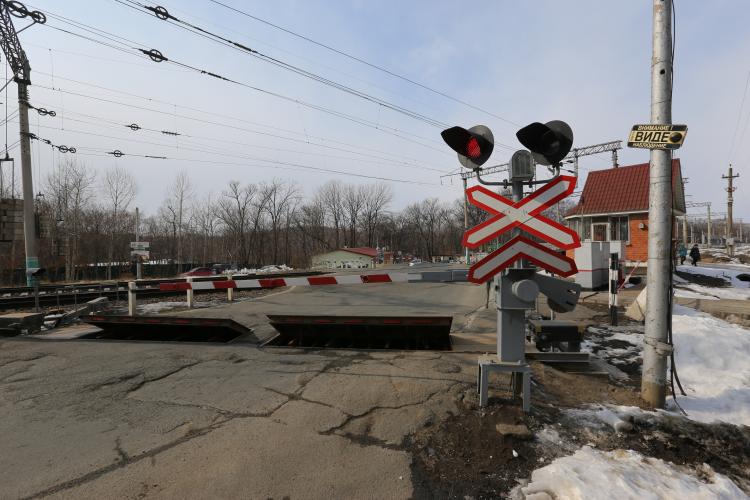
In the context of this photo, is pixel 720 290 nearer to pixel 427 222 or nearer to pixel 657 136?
pixel 657 136

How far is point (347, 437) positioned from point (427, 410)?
2.86 feet

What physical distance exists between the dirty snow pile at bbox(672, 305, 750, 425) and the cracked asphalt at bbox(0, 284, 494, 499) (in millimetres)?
2390

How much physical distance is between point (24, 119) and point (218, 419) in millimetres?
18545

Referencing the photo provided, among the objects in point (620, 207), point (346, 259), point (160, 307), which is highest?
point (620, 207)

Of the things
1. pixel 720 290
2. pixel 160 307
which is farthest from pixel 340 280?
pixel 720 290

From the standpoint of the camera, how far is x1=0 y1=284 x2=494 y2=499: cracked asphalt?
8.80 feet

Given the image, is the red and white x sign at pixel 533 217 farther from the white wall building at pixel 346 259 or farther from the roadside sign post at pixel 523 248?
the white wall building at pixel 346 259

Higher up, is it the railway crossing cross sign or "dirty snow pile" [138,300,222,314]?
the railway crossing cross sign

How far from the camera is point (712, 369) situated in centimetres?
508

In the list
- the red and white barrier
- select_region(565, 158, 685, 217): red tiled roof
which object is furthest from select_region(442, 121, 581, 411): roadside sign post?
select_region(565, 158, 685, 217): red tiled roof

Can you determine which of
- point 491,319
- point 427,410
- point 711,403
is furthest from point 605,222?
point 427,410

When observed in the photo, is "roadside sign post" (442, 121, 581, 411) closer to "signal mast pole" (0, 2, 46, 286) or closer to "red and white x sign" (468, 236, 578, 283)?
"red and white x sign" (468, 236, 578, 283)

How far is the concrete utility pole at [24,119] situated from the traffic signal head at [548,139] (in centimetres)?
1824

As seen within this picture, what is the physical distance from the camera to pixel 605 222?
25.9 metres
